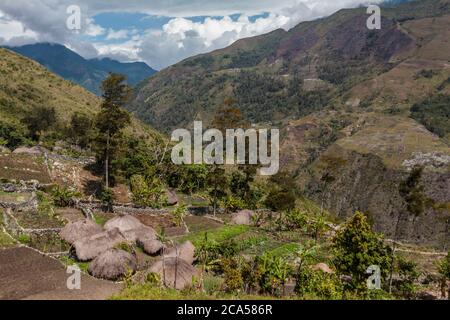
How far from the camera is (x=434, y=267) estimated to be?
38.9 meters

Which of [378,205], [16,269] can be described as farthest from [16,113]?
[378,205]

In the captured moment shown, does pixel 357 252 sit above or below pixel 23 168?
below

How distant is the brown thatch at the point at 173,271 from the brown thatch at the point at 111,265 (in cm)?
168

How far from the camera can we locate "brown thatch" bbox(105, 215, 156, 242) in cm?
3569

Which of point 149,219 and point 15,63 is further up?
point 15,63

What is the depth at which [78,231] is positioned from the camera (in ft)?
110

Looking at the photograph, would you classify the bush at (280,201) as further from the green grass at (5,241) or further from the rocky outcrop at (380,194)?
the rocky outcrop at (380,194)

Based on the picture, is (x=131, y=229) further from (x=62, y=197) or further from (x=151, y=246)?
(x=62, y=197)

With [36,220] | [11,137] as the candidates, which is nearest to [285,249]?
[36,220]

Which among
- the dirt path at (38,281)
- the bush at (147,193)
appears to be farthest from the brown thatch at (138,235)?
the bush at (147,193)

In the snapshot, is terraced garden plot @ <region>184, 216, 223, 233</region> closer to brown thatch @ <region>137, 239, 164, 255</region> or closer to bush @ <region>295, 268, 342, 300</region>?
brown thatch @ <region>137, 239, 164, 255</region>

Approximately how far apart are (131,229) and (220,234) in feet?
28.0

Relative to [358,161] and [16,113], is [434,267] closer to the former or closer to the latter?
[16,113]

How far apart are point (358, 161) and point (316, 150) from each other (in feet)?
133
